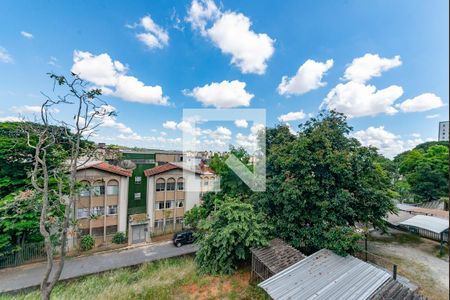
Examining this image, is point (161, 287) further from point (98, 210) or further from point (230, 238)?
point (98, 210)

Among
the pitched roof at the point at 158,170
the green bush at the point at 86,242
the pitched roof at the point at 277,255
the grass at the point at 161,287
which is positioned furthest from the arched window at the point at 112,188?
the pitched roof at the point at 277,255

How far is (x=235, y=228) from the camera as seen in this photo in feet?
22.9

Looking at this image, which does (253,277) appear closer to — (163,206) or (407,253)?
(407,253)

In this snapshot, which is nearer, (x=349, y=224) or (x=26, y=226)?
(x=349, y=224)

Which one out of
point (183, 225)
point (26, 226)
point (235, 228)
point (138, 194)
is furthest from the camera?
point (183, 225)

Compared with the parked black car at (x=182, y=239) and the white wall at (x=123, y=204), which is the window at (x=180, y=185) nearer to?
the parked black car at (x=182, y=239)

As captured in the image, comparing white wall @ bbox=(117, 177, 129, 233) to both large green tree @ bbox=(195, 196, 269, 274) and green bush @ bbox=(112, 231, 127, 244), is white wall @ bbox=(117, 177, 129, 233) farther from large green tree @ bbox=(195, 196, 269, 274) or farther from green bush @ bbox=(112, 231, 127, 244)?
large green tree @ bbox=(195, 196, 269, 274)

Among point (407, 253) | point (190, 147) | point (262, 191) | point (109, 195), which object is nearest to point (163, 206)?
point (109, 195)

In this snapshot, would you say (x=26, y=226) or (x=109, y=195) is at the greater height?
(x=109, y=195)

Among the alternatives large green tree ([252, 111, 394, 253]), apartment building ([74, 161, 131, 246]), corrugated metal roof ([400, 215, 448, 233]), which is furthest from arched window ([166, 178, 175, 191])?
corrugated metal roof ([400, 215, 448, 233])

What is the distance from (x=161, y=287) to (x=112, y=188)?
29.3 ft

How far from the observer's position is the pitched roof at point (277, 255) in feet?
19.1

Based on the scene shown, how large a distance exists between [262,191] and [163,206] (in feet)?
31.4

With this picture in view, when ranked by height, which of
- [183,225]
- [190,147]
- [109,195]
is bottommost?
[183,225]
